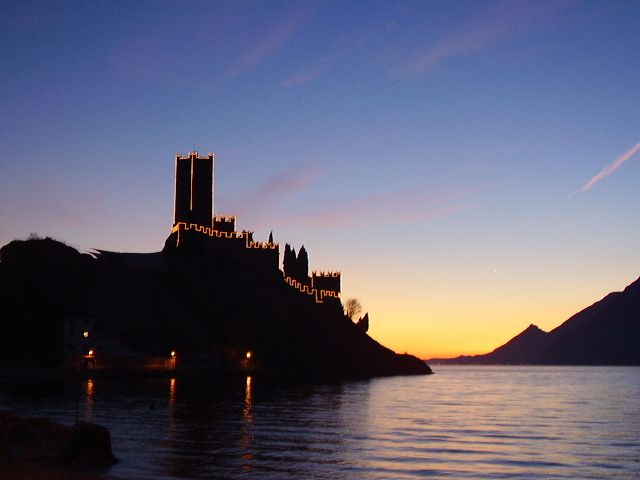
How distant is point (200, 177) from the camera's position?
179500 mm

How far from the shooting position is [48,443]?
2533 centimetres

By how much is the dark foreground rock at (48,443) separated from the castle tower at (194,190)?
14707 centimetres

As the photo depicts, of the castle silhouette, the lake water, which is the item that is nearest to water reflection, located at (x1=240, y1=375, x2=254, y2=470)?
the lake water

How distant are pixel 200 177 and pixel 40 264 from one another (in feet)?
190

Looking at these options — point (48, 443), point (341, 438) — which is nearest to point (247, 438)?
point (341, 438)

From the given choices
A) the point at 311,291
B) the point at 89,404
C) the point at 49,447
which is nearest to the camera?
the point at 49,447

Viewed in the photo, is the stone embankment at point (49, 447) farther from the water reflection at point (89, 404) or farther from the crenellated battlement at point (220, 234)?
the crenellated battlement at point (220, 234)

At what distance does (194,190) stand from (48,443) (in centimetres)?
15382

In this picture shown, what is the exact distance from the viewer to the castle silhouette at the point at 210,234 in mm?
168250

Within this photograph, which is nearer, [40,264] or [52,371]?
[52,371]

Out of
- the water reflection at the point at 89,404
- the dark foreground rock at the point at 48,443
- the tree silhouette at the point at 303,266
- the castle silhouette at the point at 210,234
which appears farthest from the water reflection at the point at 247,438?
the tree silhouette at the point at 303,266

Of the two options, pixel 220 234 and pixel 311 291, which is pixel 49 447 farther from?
pixel 311 291

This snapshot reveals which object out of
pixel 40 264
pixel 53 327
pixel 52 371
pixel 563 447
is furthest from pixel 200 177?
pixel 563 447

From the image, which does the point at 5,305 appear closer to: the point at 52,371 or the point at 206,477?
the point at 52,371
